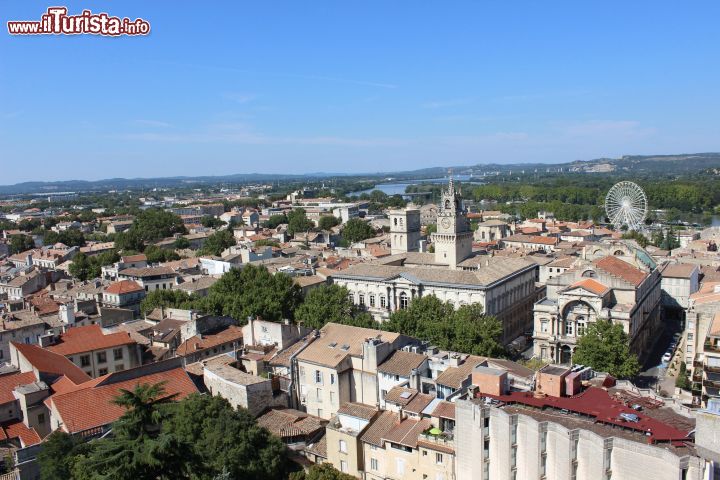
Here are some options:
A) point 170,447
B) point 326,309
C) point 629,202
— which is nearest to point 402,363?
point 170,447

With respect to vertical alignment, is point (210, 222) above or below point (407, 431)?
above

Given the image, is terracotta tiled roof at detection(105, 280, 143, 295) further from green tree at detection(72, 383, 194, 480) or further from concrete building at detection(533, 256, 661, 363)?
green tree at detection(72, 383, 194, 480)

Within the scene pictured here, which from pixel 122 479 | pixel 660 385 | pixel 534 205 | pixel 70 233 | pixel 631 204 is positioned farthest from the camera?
pixel 534 205

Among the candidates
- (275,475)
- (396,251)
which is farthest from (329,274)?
(275,475)

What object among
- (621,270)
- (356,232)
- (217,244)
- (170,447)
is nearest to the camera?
(170,447)

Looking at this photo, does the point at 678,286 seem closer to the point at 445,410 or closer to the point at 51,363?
the point at 445,410

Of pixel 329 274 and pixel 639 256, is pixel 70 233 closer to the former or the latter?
pixel 329 274

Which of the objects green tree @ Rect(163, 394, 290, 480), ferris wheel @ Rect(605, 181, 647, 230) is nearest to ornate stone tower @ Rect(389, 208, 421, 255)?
ferris wheel @ Rect(605, 181, 647, 230)
